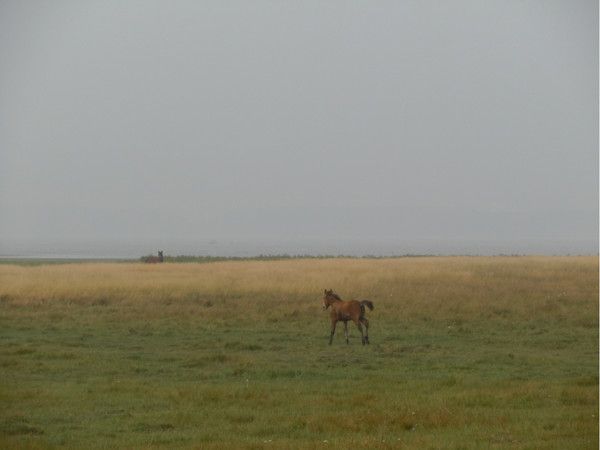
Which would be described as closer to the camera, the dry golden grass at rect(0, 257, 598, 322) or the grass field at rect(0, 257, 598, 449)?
the grass field at rect(0, 257, 598, 449)

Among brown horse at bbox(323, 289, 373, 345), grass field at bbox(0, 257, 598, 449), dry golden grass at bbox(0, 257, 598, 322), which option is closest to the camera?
grass field at bbox(0, 257, 598, 449)

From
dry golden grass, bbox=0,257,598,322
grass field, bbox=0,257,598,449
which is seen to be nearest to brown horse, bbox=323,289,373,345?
grass field, bbox=0,257,598,449

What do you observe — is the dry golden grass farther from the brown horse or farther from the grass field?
the brown horse

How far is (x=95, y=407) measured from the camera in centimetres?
1274

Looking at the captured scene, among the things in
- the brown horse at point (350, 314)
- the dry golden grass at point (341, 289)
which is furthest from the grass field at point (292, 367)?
the brown horse at point (350, 314)

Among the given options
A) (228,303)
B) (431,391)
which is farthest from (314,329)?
(431,391)

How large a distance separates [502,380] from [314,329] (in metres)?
8.29

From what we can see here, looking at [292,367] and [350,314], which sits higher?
[350,314]

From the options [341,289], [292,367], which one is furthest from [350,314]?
[341,289]

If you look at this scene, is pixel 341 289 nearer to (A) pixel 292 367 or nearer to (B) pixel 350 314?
(B) pixel 350 314

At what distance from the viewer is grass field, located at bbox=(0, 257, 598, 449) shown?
1111 cm

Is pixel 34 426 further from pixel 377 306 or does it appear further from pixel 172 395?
pixel 377 306

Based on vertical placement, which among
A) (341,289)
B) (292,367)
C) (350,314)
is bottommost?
(292,367)

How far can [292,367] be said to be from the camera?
16.7 meters
